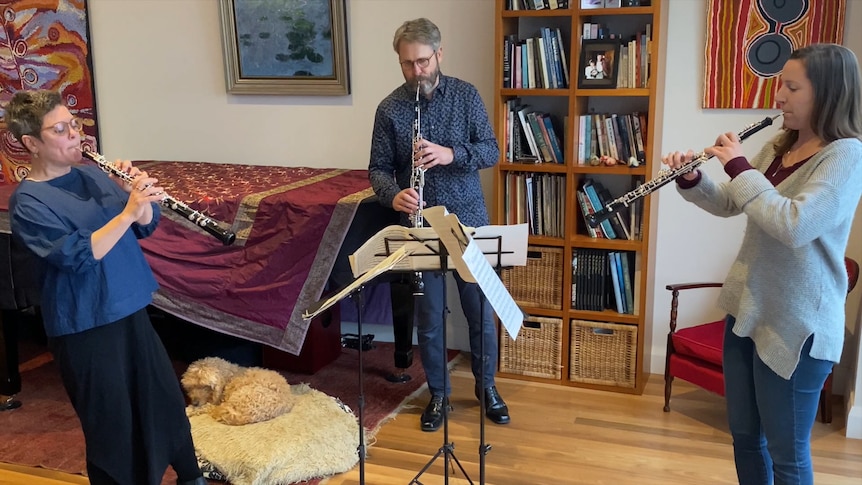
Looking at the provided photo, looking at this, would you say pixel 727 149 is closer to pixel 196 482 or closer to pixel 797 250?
pixel 797 250

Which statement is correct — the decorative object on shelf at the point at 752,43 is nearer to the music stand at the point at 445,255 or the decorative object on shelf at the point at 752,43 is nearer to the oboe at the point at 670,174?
the oboe at the point at 670,174

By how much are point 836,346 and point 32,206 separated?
1.84m

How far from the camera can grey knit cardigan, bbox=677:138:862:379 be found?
1.55 m

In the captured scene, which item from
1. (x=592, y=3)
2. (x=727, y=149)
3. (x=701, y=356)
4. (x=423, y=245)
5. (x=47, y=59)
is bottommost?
(x=701, y=356)

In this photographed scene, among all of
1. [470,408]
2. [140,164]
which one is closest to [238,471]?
[470,408]

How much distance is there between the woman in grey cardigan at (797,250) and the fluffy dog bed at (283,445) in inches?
52.3

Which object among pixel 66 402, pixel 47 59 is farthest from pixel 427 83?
pixel 47 59

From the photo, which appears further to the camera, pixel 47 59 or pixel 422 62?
pixel 47 59

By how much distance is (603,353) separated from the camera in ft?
10.0

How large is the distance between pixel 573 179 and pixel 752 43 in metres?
0.84

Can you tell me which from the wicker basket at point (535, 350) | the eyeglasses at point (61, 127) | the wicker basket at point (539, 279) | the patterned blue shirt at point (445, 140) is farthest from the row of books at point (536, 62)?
the eyeglasses at point (61, 127)

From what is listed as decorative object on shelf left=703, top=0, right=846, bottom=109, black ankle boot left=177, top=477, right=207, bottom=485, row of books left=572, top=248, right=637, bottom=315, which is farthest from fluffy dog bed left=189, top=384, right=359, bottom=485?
decorative object on shelf left=703, top=0, right=846, bottom=109

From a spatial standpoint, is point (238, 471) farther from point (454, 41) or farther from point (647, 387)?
point (454, 41)

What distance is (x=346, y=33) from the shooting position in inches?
135
